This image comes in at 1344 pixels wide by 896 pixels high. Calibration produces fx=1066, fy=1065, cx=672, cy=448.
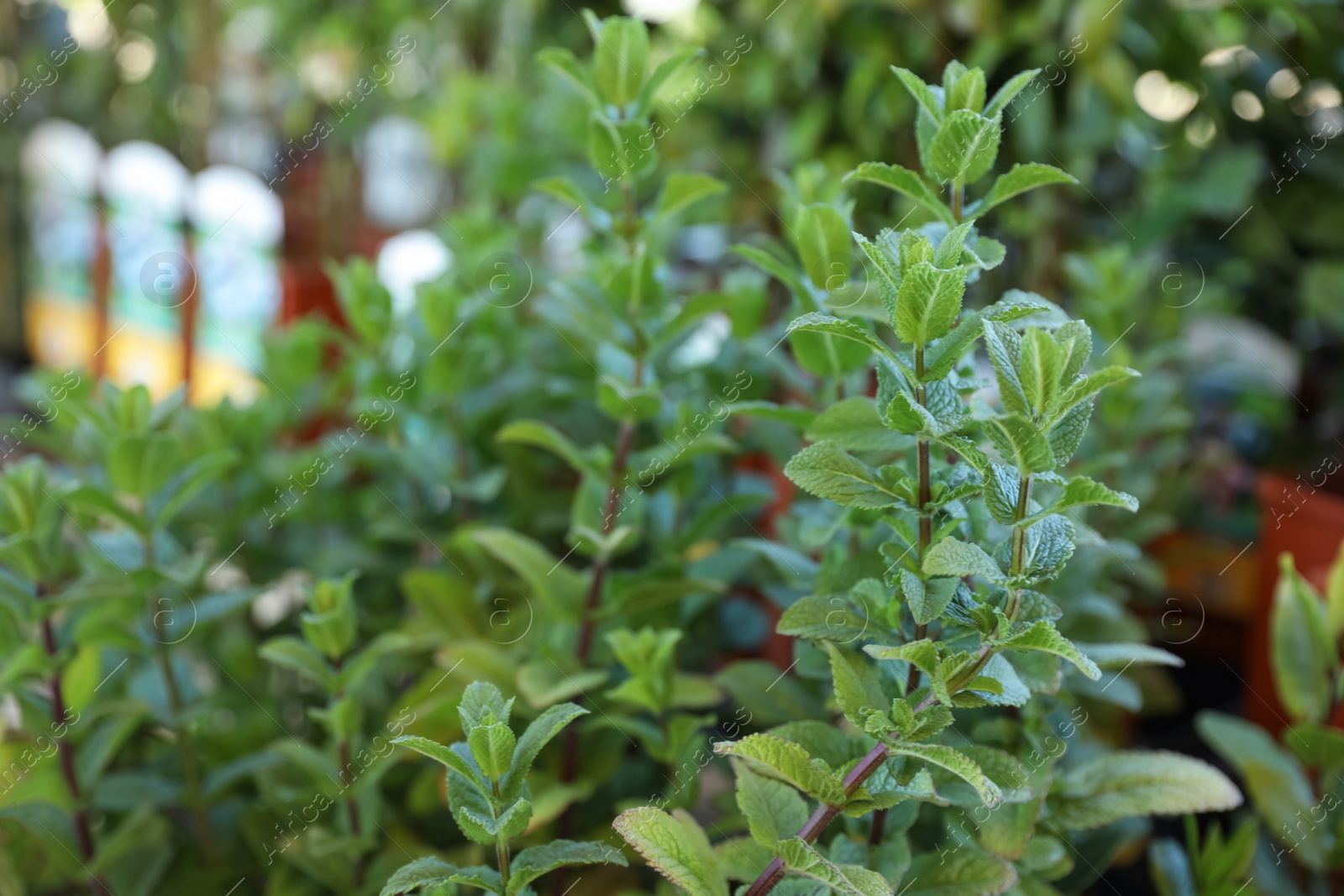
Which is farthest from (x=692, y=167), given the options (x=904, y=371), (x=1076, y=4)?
(x=904, y=371)

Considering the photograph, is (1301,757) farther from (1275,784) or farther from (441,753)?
(441,753)

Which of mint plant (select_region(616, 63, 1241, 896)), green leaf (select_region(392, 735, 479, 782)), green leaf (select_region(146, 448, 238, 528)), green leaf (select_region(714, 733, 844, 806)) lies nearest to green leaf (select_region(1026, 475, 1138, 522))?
mint plant (select_region(616, 63, 1241, 896))

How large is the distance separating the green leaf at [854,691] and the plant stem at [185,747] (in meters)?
0.40

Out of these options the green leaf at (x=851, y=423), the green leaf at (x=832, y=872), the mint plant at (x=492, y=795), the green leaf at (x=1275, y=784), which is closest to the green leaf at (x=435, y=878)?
the mint plant at (x=492, y=795)

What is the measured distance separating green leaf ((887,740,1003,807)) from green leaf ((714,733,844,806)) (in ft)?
0.09

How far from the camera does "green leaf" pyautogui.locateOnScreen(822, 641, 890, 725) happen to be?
37cm

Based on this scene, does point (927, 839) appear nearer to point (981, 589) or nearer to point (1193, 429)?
point (981, 589)

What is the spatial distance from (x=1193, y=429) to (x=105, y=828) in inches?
40.7

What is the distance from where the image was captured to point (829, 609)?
42 cm

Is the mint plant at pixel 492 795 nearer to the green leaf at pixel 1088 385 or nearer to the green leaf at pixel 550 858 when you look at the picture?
the green leaf at pixel 550 858

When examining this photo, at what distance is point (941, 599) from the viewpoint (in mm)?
379

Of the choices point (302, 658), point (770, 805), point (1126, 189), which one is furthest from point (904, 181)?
point (1126, 189)

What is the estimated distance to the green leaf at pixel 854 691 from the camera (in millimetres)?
374

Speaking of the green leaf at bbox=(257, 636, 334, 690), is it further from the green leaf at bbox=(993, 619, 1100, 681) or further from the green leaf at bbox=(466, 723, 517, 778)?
the green leaf at bbox=(993, 619, 1100, 681)
